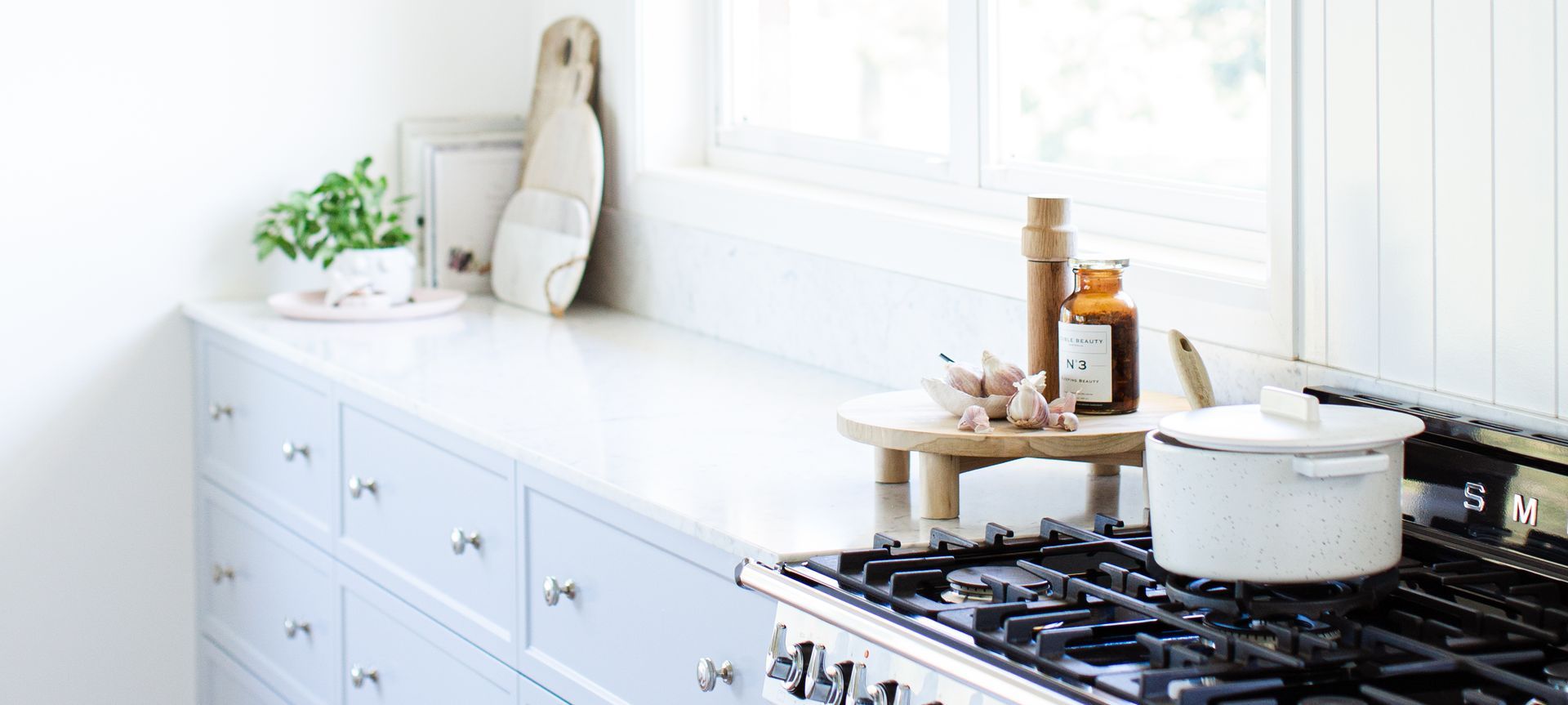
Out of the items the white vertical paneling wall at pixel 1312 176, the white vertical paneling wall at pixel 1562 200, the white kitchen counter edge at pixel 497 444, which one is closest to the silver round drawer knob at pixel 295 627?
the white kitchen counter edge at pixel 497 444

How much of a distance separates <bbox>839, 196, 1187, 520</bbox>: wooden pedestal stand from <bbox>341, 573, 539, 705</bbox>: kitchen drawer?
1.80 feet

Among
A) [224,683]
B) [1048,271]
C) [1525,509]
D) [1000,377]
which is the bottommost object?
[224,683]

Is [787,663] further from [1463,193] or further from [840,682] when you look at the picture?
[1463,193]

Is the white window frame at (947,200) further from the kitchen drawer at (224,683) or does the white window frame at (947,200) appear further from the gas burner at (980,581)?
the kitchen drawer at (224,683)

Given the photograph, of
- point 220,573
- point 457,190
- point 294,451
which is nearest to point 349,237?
point 457,190

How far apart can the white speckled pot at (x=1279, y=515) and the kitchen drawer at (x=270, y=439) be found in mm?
1559

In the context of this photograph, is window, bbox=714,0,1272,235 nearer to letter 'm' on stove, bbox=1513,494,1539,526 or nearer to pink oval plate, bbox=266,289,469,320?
letter 'm' on stove, bbox=1513,494,1539,526

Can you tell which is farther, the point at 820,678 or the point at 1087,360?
the point at 1087,360

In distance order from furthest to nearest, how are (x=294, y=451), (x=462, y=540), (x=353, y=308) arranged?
(x=353, y=308) → (x=294, y=451) → (x=462, y=540)

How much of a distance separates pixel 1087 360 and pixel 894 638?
1.58 feet

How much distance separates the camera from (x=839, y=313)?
242cm

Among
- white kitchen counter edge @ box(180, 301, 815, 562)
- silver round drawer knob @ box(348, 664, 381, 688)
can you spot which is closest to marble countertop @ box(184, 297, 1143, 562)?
white kitchen counter edge @ box(180, 301, 815, 562)

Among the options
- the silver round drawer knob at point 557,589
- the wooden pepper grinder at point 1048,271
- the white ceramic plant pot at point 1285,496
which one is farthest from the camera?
the silver round drawer knob at point 557,589

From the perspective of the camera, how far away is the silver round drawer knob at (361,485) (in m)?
2.32
